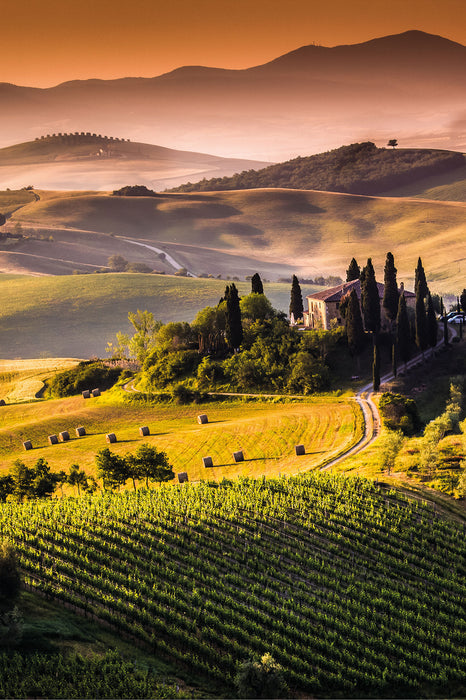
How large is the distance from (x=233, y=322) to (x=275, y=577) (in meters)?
60.4

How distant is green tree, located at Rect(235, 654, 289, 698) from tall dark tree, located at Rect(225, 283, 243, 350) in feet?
232

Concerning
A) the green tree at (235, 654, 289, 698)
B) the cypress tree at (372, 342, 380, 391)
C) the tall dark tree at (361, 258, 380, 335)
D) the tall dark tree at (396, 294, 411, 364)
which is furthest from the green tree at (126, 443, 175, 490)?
the tall dark tree at (361, 258, 380, 335)

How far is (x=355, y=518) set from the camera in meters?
48.5

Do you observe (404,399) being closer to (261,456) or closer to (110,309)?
(261,456)

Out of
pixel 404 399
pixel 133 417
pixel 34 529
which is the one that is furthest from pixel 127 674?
pixel 133 417

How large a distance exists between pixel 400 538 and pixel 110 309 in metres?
159

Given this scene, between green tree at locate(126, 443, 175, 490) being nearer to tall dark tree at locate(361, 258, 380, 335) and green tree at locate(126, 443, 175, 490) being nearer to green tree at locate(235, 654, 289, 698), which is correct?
green tree at locate(235, 654, 289, 698)

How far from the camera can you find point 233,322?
3895 inches

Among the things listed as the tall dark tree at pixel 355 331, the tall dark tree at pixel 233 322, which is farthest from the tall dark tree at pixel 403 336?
the tall dark tree at pixel 233 322

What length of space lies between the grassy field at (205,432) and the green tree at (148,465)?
5.97m

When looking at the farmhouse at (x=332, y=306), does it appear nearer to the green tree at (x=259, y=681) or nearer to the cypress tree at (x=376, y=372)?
the cypress tree at (x=376, y=372)

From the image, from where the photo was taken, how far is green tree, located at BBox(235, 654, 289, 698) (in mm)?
30109

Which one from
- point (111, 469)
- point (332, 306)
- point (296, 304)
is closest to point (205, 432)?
point (111, 469)

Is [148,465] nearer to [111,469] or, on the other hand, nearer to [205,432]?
[111,469]
